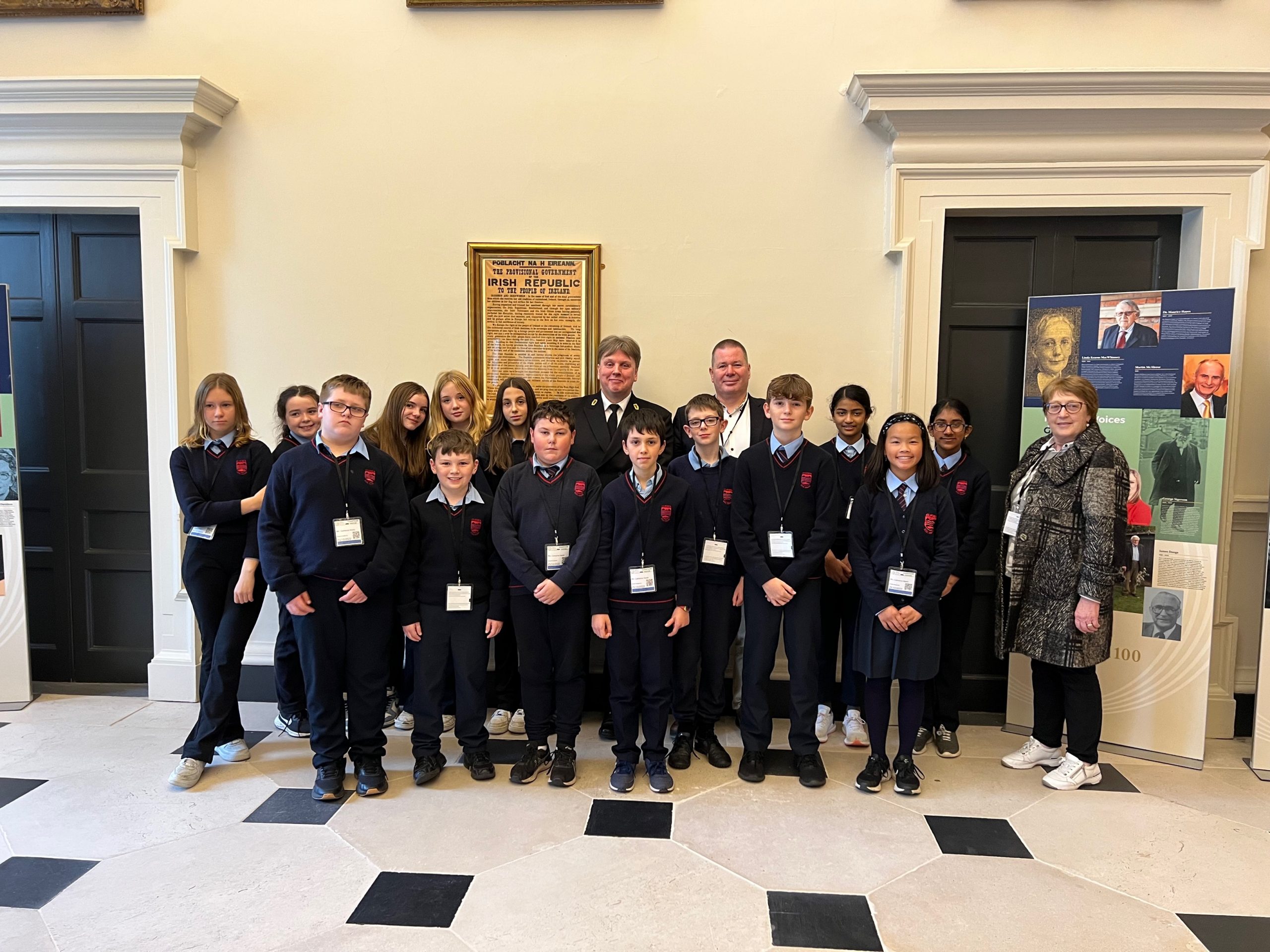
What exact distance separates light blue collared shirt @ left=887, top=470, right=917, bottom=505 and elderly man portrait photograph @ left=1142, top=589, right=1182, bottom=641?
1.35m

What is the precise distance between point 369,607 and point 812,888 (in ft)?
5.97

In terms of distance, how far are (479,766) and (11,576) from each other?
2.69 metres

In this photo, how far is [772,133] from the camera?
146 inches

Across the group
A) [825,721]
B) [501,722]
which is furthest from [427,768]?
[825,721]

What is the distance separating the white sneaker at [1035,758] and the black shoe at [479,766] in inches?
85.3

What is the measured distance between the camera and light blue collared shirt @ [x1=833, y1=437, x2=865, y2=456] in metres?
3.45

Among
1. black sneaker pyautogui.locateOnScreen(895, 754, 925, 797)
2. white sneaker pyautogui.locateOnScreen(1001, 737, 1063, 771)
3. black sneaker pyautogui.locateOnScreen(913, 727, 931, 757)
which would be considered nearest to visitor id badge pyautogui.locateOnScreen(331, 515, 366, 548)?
black sneaker pyautogui.locateOnScreen(895, 754, 925, 797)

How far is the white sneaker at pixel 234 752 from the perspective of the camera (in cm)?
325

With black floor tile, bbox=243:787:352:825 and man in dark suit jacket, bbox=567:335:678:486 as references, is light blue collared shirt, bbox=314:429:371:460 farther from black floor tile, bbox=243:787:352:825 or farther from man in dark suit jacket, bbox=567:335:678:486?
black floor tile, bbox=243:787:352:825

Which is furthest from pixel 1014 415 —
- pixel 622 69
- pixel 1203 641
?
pixel 622 69

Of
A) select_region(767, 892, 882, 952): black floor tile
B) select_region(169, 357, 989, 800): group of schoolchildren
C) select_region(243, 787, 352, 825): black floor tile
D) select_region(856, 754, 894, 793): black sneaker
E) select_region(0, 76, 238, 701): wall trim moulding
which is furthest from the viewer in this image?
select_region(0, 76, 238, 701): wall trim moulding

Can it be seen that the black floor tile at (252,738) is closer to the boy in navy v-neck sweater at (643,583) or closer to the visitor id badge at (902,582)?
the boy in navy v-neck sweater at (643,583)

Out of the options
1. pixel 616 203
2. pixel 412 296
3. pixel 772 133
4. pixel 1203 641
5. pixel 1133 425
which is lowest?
pixel 1203 641

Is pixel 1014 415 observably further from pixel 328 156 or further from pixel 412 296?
pixel 328 156
